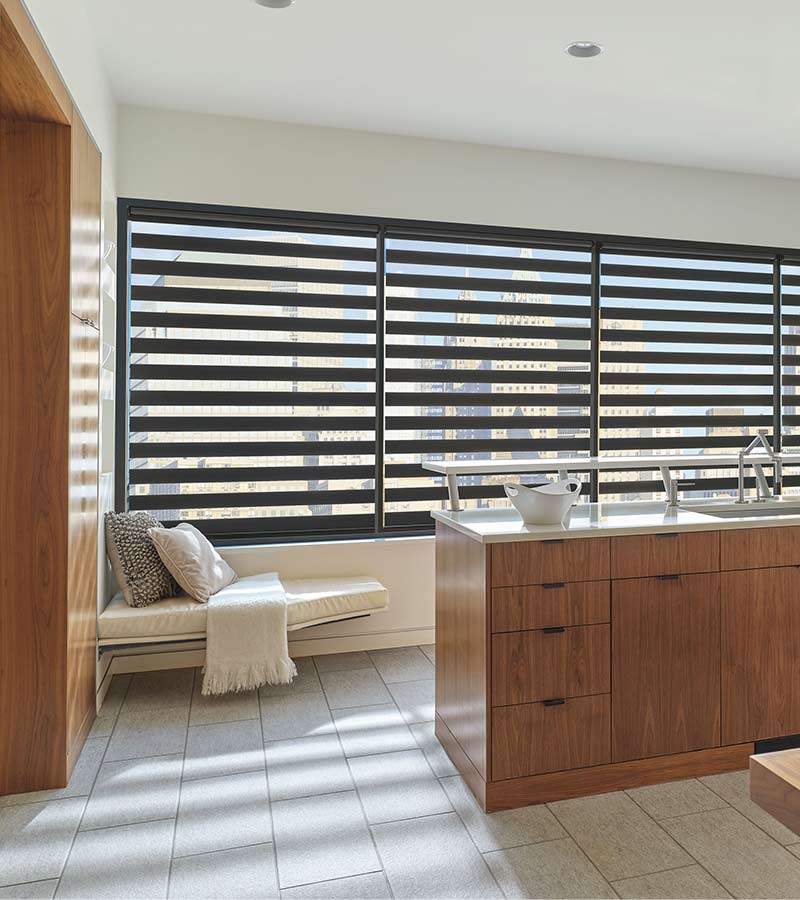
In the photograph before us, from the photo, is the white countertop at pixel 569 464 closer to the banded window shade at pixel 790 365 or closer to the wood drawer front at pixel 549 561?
the wood drawer front at pixel 549 561

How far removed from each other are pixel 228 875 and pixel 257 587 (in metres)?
1.63

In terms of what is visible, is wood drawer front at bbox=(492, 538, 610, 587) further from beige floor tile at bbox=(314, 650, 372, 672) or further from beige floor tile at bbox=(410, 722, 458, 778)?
beige floor tile at bbox=(314, 650, 372, 672)

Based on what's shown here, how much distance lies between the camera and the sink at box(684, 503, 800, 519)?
116 inches

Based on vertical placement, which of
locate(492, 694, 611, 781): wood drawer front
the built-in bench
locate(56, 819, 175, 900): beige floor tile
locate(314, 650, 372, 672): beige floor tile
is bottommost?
locate(56, 819, 175, 900): beige floor tile

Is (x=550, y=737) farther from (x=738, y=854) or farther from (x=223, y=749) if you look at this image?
(x=223, y=749)

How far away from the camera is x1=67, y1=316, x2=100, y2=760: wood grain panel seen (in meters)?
2.54

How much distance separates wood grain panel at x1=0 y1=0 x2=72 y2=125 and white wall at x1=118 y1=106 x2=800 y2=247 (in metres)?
1.26

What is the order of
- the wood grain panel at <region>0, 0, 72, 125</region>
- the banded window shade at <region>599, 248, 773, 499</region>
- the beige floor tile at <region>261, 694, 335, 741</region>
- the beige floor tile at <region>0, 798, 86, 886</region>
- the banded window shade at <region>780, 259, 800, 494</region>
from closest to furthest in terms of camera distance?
the wood grain panel at <region>0, 0, 72, 125</region> < the beige floor tile at <region>0, 798, 86, 886</region> < the beige floor tile at <region>261, 694, 335, 741</region> < the banded window shade at <region>599, 248, 773, 499</region> < the banded window shade at <region>780, 259, 800, 494</region>

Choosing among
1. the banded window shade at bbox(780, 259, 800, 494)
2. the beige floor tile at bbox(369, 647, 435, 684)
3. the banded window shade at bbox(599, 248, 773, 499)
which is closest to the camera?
the beige floor tile at bbox(369, 647, 435, 684)

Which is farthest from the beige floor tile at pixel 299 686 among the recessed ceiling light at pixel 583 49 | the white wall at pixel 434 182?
the recessed ceiling light at pixel 583 49

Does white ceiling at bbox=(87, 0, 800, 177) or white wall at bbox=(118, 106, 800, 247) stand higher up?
white ceiling at bbox=(87, 0, 800, 177)

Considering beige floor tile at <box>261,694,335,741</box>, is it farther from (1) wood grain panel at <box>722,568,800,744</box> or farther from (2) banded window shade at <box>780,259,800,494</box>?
(2) banded window shade at <box>780,259,800,494</box>

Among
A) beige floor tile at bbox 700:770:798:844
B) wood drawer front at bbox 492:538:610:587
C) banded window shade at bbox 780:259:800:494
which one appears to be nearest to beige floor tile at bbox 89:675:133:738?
wood drawer front at bbox 492:538:610:587

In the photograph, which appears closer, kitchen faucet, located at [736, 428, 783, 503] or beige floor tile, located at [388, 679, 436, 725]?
kitchen faucet, located at [736, 428, 783, 503]
